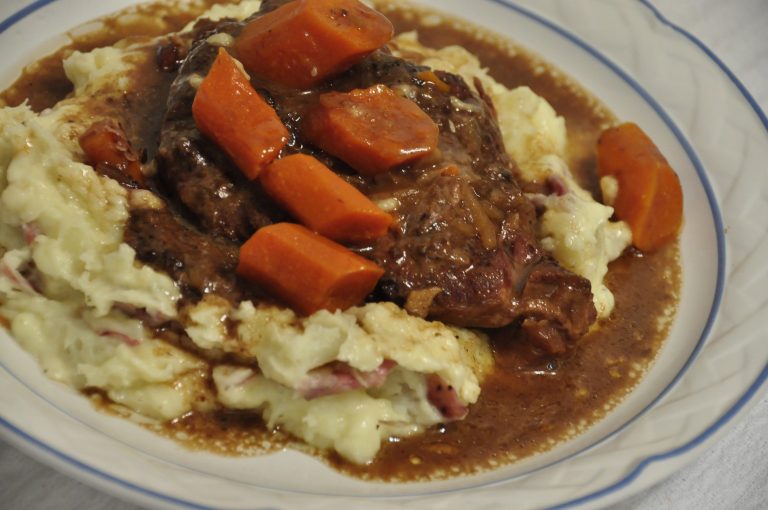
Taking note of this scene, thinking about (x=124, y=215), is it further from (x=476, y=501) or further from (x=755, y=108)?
(x=755, y=108)

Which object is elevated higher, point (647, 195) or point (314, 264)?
point (314, 264)

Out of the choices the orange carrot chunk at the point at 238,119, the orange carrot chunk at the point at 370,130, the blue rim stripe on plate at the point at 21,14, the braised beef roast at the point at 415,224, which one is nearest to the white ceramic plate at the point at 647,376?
the blue rim stripe on plate at the point at 21,14

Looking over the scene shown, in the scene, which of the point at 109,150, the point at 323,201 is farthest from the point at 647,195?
the point at 109,150

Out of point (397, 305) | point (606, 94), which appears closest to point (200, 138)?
point (397, 305)

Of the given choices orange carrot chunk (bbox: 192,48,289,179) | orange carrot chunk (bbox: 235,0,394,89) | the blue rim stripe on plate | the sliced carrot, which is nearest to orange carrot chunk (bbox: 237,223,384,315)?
orange carrot chunk (bbox: 192,48,289,179)

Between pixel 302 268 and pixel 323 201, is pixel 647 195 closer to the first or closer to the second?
pixel 323 201

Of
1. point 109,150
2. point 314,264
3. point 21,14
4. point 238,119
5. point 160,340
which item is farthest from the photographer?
point 21,14
